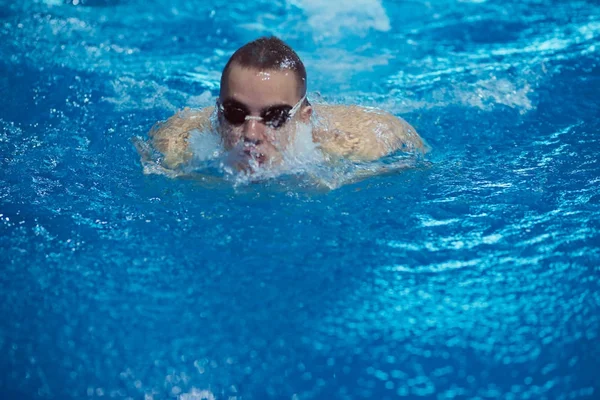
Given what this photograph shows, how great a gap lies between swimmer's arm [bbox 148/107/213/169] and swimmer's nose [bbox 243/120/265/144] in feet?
1.39

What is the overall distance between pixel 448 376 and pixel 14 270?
1855 mm

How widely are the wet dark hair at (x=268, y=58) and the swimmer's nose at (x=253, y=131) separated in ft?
0.90

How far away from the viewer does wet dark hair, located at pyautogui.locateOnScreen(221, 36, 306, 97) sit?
138 inches

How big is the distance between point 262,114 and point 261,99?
76 millimetres

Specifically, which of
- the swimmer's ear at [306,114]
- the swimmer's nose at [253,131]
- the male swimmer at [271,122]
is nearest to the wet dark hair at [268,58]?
the male swimmer at [271,122]

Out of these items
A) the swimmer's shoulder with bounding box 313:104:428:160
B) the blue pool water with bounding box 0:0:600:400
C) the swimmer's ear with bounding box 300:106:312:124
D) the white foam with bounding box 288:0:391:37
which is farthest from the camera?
the white foam with bounding box 288:0:391:37

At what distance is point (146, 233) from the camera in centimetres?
321

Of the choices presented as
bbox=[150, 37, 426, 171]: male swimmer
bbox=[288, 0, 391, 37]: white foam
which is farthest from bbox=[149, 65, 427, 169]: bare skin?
bbox=[288, 0, 391, 37]: white foam

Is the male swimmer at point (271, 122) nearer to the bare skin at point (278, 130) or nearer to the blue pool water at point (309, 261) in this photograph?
the bare skin at point (278, 130)

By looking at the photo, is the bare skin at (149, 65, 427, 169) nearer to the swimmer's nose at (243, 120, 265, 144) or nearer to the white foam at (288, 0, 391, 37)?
the swimmer's nose at (243, 120, 265, 144)

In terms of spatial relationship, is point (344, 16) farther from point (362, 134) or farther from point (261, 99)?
point (261, 99)

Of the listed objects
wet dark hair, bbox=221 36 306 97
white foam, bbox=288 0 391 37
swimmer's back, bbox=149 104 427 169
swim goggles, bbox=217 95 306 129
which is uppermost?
wet dark hair, bbox=221 36 306 97

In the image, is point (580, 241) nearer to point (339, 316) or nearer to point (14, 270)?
point (339, 316)

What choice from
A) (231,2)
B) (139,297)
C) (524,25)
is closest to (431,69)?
(524,25)
